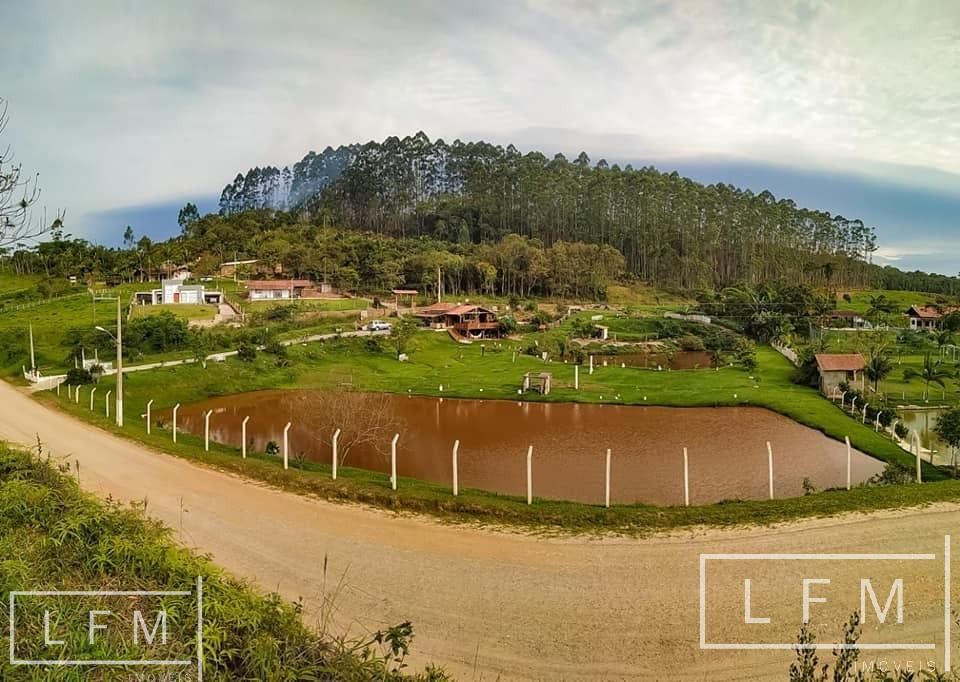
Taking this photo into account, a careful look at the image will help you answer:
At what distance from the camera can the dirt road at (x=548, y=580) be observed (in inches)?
278

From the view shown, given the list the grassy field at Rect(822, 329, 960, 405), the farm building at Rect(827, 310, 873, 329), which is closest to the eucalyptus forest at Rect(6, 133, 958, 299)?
the farm building at Rect(827, 310, 873, 329)

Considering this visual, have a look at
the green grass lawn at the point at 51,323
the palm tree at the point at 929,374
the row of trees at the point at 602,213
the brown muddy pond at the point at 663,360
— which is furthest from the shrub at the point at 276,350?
the row of trees at the point at 602,213

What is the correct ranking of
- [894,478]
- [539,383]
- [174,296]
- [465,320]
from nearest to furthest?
[894,478]
[539,383]
[465,320]
[174,296]

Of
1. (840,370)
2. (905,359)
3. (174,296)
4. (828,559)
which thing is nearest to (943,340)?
(905,359)

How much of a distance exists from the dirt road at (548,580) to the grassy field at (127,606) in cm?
310

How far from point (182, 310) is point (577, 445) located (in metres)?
42.8

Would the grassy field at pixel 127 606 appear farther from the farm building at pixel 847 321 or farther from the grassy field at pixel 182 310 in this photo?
the farm building at pixel 847 321

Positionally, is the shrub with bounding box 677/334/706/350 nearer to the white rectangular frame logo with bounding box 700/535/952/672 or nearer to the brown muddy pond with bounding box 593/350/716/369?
the brown muddy pond with bounding box 593/350/716/369

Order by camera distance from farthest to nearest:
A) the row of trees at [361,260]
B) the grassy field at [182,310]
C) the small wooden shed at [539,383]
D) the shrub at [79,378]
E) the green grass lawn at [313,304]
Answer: the row of trees at [361,260] → the green grass lawn at [313,304] → the grassy field at [182,310] → the small wooden shed at [539,383] → the shrub at [79,378]

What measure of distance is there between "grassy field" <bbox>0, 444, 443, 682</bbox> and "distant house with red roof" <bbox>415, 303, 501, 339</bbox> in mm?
50117

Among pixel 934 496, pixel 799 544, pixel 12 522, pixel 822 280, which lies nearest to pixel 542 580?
pixel 799 544

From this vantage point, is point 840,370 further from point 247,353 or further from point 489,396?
point 247,353

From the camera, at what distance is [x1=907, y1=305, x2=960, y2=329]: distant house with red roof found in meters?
66.2

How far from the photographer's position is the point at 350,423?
21109mm
